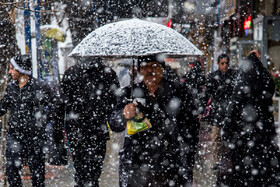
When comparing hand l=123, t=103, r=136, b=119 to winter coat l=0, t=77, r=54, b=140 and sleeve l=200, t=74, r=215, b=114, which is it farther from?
sleeve l=200, t=74, r=215, b=114

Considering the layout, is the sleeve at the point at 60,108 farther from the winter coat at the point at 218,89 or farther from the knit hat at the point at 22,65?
the winter coat at the point at 218,89

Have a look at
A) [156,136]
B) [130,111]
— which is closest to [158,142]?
[156,136]

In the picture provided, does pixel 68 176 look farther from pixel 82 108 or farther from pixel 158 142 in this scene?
pixel 158 142

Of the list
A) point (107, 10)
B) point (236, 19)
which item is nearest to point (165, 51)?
point (107, 10)

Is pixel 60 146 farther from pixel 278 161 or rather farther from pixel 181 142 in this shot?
pixel 278 161

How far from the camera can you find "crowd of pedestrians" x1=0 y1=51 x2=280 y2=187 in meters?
3.95

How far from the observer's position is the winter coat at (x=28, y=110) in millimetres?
5590

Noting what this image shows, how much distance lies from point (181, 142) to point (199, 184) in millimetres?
3266

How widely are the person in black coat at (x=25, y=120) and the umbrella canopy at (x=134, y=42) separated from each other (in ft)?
5.14

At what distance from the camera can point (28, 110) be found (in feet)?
18.4

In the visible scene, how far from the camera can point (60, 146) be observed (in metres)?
5.32

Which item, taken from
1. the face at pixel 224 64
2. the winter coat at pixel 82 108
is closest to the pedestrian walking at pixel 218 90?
the face at pixel 224 64

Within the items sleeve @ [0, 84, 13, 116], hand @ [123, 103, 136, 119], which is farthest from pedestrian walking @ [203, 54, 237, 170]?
hand @ [123, 103, 136, 119]

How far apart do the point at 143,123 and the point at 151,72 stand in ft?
1.66
